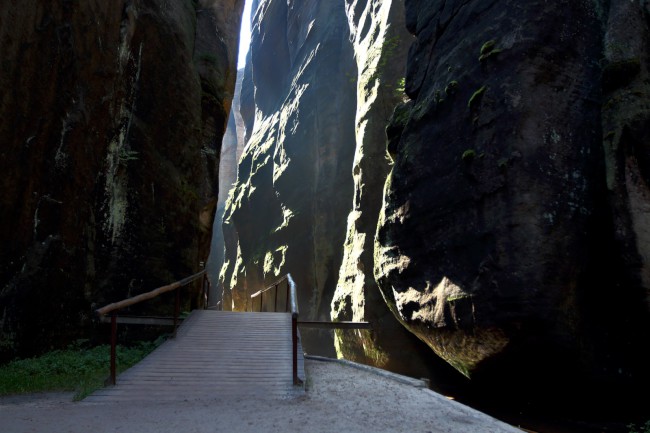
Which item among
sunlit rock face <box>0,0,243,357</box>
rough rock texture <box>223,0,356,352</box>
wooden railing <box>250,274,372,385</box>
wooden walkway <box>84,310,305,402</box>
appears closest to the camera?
wooden walkway <box>84,310,305,402</box>

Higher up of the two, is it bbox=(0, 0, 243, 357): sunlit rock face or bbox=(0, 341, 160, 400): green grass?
bbox=(0, 0, 243, 357): sunlit rock face

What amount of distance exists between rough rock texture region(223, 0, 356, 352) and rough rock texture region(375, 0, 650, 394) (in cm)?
1426

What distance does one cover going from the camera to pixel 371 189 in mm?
18547

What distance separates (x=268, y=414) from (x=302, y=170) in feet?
84.0

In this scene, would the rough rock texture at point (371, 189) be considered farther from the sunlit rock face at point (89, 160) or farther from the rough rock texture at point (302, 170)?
the sunlit rock face at point (89, 160)

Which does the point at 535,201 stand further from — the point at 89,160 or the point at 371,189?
the point at 371,189

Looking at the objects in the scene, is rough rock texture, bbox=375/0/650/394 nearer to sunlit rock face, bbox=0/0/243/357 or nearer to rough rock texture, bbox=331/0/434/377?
rough rock texture, bbox=331/0/434/377

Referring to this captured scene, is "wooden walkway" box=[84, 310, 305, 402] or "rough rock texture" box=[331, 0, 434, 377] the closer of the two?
"wooden walkway" box=[84, 310, 305, 402]

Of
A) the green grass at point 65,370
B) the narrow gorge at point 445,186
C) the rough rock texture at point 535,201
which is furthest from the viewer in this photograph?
the rough rock texture at point 535,201

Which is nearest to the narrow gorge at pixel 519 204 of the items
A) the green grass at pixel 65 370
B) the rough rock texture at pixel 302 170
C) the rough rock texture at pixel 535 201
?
the rough rock texture at pixel 535 201

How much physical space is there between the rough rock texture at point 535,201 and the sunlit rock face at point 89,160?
655 cm

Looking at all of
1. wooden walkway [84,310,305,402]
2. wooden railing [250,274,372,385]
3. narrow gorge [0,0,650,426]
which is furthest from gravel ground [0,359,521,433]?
narrow gorge [0,0,650,426]

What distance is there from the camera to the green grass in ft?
19.4

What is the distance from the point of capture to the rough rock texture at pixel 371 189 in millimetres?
15883
